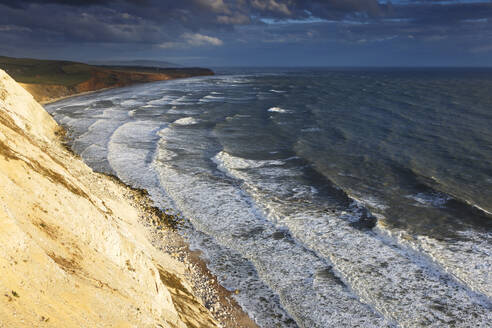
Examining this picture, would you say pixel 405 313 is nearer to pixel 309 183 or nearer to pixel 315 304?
pixel 315 304

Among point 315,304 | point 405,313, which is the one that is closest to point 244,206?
point 315,304

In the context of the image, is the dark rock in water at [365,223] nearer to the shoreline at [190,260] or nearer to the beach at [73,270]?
the shoreline at [190,260]

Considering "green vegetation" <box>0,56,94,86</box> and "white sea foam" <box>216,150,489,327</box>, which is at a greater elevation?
"green vegetation" <box>0,56,94,86</box>

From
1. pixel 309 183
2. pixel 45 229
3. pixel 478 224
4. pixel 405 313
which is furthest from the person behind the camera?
pixel 309 183

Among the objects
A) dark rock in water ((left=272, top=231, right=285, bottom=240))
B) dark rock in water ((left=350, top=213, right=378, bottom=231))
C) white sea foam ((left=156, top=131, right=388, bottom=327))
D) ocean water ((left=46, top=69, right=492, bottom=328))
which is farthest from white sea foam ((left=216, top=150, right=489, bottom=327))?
white sea foam ((left=156, top=131, right=388, bottom=327))

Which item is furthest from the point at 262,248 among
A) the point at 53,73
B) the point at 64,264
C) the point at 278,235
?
the point at 53,73

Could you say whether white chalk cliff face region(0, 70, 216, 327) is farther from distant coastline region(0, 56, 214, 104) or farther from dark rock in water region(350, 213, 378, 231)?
distant coastline region(0, 56, 214, 104)

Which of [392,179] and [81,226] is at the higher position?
[81,226]
